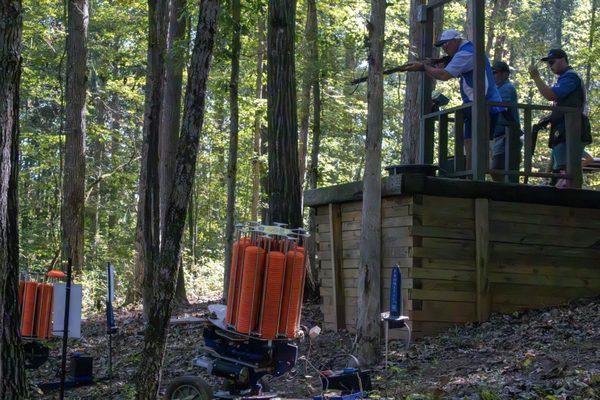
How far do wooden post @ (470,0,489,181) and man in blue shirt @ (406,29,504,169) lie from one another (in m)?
0.17

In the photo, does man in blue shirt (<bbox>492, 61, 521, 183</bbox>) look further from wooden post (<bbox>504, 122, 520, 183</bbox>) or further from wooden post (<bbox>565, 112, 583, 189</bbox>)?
wooden post (<bbox>565, 112, 583, 189</bbox>)

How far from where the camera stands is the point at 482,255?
10.6 metres

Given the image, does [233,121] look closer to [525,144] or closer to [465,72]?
[465,72]

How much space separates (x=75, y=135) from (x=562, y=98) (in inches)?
469

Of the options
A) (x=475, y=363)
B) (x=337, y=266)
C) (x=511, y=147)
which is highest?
(x=511, y=147)

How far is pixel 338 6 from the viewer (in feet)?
71.3

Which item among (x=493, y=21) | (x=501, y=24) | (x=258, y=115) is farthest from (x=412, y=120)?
(x=501, y=24)

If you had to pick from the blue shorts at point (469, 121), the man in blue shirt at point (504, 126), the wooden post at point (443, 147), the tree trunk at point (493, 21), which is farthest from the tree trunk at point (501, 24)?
the blue shorts at point (469, 121)

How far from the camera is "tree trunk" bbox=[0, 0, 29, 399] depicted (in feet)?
22.6

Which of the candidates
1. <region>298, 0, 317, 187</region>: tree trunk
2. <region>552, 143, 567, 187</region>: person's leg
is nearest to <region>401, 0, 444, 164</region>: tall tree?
<region>298, 0, 317, 187</region>: tree trunk

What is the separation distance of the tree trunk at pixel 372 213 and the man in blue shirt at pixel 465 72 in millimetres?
1496

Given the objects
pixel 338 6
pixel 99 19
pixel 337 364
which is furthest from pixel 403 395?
pixel 99 19

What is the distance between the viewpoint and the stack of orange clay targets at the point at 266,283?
7.77 m

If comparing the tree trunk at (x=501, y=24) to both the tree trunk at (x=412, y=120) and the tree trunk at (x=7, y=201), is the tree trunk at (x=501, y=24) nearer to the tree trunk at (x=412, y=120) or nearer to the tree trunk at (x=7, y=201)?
the tree trunk at (x=412, y=120)
